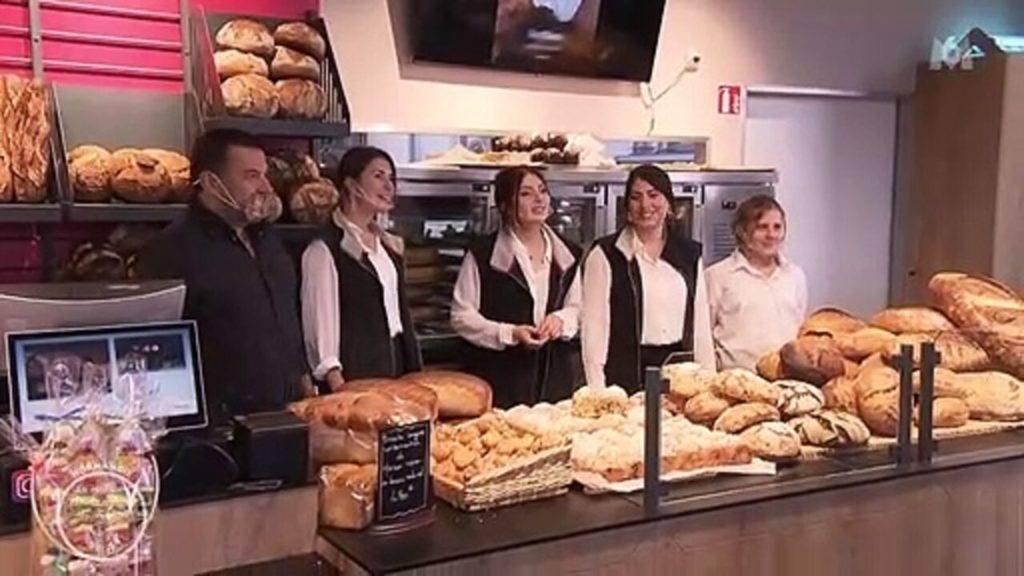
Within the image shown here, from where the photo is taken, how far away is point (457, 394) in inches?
95.7

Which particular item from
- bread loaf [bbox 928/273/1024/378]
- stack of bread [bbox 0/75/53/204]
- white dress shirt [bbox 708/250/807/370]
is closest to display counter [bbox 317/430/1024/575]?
bread loaf [bbox 928/273/1024/378]

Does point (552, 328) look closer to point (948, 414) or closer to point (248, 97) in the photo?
point (248, 97)

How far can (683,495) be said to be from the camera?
2100 mm

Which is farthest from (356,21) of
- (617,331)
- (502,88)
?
(617,331)

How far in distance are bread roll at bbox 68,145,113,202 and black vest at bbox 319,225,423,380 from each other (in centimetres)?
66

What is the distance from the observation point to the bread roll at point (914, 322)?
9.13ft

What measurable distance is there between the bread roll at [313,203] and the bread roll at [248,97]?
0.87 ft

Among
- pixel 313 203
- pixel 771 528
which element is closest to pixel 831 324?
pixel 771 528

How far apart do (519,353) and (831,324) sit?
119 centimetres

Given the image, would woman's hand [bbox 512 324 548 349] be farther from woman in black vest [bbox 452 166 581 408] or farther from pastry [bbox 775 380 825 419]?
pastry [bbox 775 380 825 419]

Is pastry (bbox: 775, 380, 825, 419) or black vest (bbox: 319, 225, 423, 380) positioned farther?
black vest (bbox: 319, 225, 423, 380)

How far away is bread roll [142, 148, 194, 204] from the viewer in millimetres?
3438

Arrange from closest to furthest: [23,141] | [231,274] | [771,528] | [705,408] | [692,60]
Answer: [771,528]
[705,408]
[231,274]
[23,141]
[692,60]

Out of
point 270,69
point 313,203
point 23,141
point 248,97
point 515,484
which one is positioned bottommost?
point 515,484
